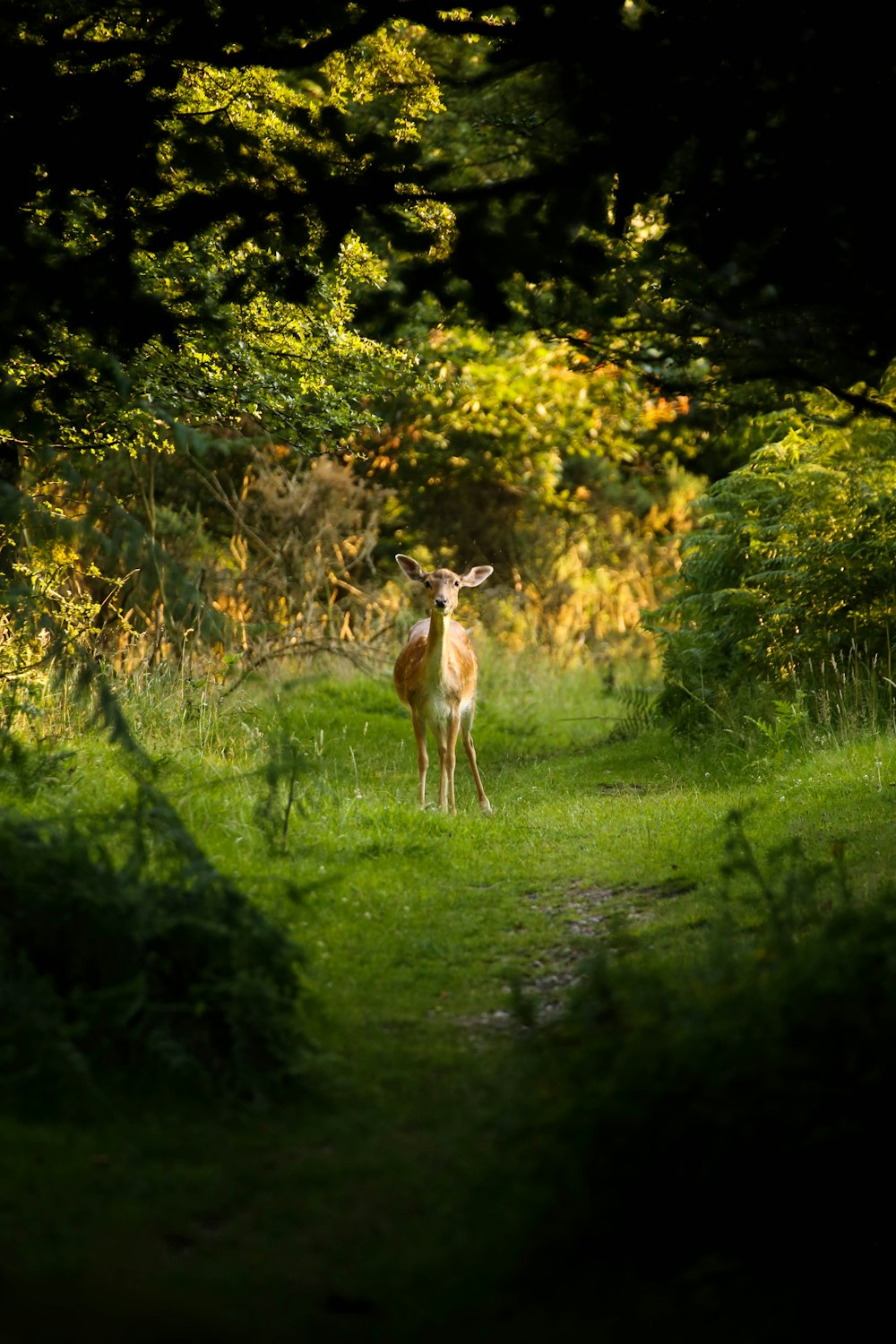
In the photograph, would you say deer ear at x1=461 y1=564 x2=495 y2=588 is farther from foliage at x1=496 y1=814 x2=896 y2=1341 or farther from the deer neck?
foliage at x1=496 y1=814 x2=896 y2=1341

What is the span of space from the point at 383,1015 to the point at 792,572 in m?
7.40

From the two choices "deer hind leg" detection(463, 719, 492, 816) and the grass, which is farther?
"deer hind leg" detection(463, 719, 492, 816)

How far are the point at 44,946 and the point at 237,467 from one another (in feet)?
48.5

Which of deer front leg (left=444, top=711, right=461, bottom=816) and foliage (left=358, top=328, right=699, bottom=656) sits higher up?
foliage (left=358, top=328, right=699, bottom=656)

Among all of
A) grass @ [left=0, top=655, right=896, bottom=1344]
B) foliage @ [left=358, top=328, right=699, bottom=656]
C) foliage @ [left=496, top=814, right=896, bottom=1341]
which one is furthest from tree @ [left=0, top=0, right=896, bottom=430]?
foliage @ [left=358, top=328, right=699, bottom=656]

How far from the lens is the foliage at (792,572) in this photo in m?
11.9

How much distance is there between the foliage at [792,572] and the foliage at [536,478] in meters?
6.23

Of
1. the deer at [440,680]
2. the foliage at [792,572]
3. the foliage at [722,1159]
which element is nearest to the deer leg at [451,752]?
the deer at [440,680]

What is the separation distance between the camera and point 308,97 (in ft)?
40.7

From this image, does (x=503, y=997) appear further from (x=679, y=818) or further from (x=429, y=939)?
(x=679, y=818)

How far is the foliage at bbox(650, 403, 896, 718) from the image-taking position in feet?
38.9

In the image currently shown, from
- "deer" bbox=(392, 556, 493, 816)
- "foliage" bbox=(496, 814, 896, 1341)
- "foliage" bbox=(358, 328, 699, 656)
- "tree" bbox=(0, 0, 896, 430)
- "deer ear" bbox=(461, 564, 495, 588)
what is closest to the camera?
"foliage" bbox=(496, 814, 896, 1341)

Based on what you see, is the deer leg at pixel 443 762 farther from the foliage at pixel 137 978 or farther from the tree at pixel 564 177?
the foliage at pixel 137 978

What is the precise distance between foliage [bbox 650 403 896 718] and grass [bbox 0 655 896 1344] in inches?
42.9
